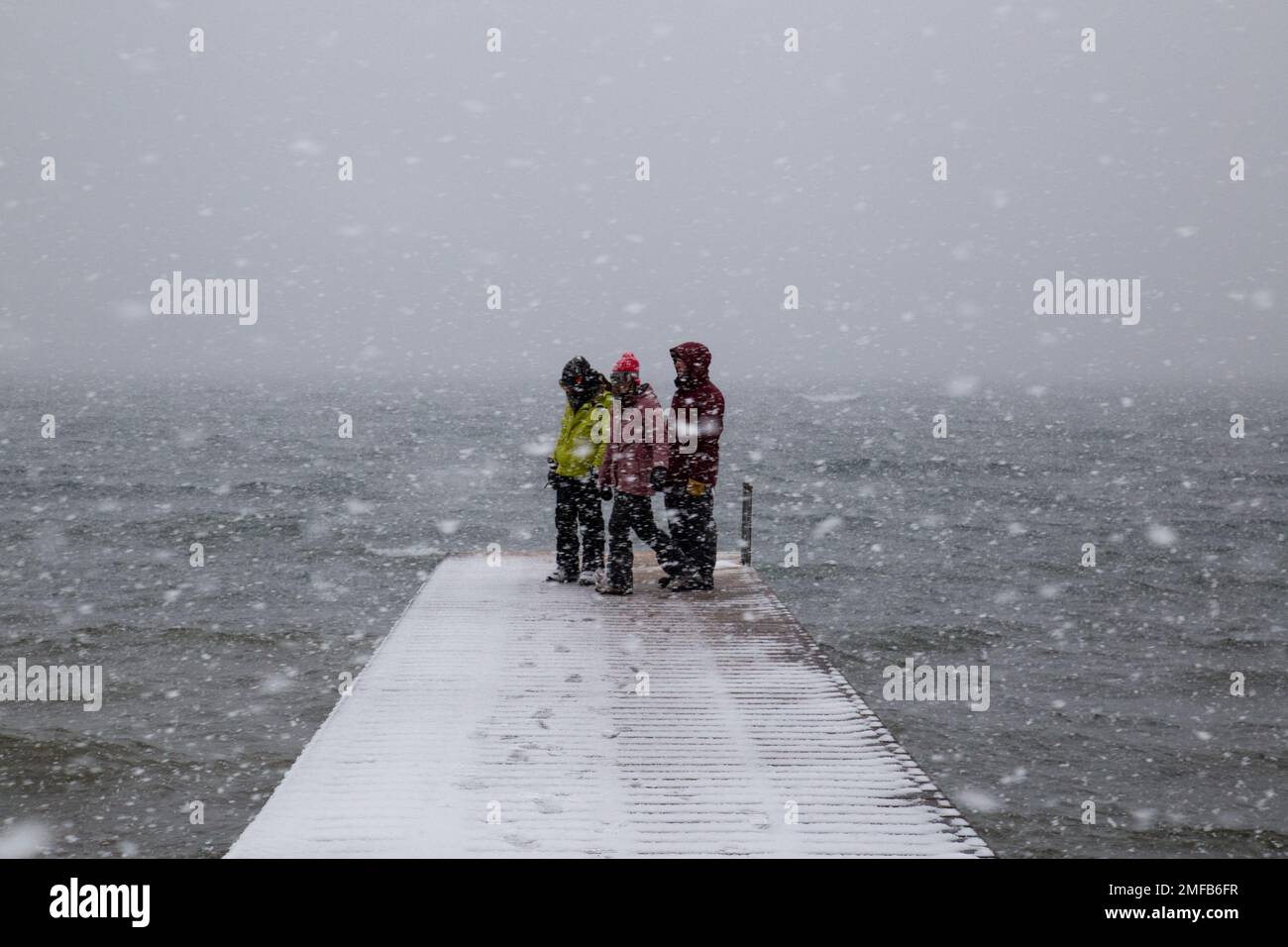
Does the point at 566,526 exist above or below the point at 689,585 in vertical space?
above

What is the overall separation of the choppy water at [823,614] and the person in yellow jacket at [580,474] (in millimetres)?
4189

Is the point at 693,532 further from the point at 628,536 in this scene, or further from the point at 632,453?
the point at 632,453

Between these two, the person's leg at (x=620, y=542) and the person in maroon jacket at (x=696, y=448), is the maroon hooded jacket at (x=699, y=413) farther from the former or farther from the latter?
the person's leg at (x=620, y=542)

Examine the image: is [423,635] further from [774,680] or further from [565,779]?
[565,779]

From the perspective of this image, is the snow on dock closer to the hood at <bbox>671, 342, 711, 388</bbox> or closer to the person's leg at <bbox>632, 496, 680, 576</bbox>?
the person's leg at <bbox>632, 496, 680, 576</bbox>

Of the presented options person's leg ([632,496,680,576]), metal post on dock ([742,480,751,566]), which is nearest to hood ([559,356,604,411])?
person's leg ([632,496,680,576])

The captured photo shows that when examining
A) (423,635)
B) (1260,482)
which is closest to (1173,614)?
(423,635)

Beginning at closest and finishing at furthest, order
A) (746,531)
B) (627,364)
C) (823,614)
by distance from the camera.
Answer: (627,364), (746,531), (823,614)

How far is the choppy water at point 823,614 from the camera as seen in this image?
38.7 feet

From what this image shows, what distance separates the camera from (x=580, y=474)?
9.92 metres

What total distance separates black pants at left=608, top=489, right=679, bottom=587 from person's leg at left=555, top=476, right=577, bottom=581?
51 centimetres

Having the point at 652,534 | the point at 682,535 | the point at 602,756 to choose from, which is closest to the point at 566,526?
the point at 652,534

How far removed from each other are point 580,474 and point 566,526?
806 millimetres

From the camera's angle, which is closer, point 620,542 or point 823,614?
point 620,542
